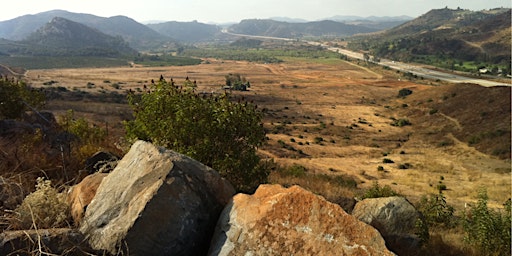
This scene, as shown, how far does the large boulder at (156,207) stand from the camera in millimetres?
5285

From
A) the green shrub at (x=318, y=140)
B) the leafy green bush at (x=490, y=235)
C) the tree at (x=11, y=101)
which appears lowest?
the green shrub at (x=318, y=140)

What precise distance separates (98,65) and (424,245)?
189 meters

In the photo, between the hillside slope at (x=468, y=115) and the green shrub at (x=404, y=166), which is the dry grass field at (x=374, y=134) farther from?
the hillside slope at (x=468, y=115)

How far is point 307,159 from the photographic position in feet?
127

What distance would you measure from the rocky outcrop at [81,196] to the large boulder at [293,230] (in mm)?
2503

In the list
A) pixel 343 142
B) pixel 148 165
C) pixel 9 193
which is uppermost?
pixel 148 165

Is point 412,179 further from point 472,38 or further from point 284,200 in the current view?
point 472,38

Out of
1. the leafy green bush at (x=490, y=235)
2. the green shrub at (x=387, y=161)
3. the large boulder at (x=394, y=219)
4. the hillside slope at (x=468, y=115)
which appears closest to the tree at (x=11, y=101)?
the large boulder at (x=394, y=219)

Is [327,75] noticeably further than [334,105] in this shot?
Yes

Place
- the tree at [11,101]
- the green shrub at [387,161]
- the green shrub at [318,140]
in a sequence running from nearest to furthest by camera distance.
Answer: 1. the tree at [11,101]
2. the green shrub at [387,161]
3. the green shrub at [318,140]

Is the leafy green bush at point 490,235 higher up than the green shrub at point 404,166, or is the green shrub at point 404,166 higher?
the leafy green bush at point 490,235

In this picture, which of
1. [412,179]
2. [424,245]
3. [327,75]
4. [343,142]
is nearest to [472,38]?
[327,75]

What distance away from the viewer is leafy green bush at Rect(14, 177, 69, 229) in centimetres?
557

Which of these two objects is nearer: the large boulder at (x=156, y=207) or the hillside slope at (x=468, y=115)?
the large boulder at (x=156, y=207)
